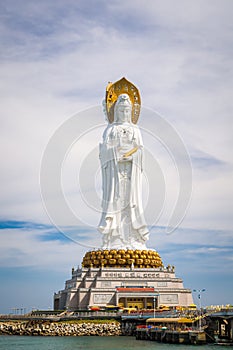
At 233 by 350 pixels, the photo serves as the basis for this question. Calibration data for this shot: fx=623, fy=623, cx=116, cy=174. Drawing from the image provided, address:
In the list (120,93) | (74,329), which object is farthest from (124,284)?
(120,93)

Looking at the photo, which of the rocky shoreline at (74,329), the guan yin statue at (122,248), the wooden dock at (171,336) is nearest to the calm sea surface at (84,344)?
the wooden dock at (171,336)

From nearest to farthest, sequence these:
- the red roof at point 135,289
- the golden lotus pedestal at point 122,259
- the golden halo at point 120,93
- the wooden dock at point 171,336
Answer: the wooden dock at point 171,336, the red roof at point 135,289, the golden lotus pedestal at point 122,259, the golden halo at point 120,93

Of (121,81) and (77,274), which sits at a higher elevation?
(121,81)

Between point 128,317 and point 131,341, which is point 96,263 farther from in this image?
point 131,341

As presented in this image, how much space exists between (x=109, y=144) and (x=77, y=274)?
11072 mm

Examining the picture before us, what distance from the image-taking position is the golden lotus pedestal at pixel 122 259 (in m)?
47.5

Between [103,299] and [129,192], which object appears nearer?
[103,299]

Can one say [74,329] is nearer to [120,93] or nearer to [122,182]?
[122,182]

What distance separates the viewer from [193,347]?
1240 inches

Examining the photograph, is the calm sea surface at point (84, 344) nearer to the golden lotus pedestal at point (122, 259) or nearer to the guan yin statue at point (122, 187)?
the golden lotus pedestal at point (122, 259)

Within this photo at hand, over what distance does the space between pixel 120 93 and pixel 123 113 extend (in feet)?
7.09

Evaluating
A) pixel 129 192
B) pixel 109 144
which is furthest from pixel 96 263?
pixel 109 144

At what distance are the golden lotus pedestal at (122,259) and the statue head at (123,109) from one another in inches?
450

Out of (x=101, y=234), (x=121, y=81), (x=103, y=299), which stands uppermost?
(x=121, y=81)
